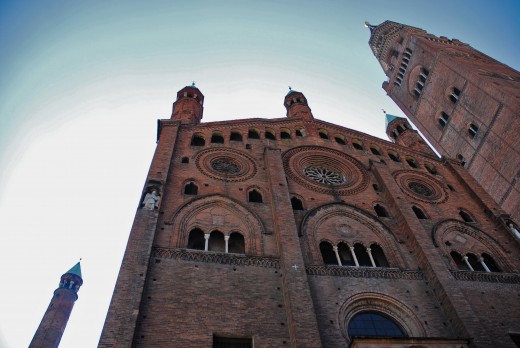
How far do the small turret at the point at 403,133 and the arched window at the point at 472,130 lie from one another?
182 inches

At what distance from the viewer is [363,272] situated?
→ 43.2 ft

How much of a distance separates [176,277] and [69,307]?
24.3 m

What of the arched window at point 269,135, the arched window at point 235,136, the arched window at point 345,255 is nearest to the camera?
the arched window at point 345,255

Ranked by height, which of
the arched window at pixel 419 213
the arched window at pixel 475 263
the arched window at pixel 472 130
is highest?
the arched window at pixel 472 130

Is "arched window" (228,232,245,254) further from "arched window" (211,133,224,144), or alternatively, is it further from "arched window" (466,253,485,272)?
"arched window" (466,253,485,272)

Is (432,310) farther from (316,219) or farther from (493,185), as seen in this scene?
(493,185)

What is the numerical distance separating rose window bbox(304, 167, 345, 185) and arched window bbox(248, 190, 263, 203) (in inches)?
116

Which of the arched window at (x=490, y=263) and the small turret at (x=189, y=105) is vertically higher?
the small turret at (x=189, y=105)

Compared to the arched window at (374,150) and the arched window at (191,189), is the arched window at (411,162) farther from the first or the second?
the arched window at (191,189)

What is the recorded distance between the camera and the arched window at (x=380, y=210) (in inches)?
654

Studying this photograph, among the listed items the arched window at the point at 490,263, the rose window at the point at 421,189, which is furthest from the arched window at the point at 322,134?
the arched window at the point at 490,263

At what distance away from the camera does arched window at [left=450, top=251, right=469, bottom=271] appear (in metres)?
14.8

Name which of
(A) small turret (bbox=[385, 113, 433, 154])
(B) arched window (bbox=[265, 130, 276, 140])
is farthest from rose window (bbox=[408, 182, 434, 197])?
(B) arched window (bbox=[265, 130, 276, 140])

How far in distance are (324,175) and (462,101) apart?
53.6 feet
